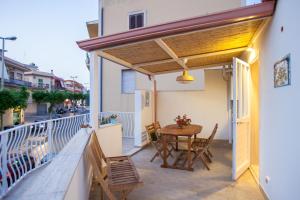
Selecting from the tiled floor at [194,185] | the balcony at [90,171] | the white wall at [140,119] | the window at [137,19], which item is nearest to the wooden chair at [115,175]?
the balcony at [90,171]

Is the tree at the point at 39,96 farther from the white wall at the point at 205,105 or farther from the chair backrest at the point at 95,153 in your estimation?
the chair backrest at the point at 95,153

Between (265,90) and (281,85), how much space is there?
75 centimetres

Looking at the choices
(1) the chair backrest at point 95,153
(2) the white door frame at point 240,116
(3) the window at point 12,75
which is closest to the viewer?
(1) the chair backrest at point 95,153

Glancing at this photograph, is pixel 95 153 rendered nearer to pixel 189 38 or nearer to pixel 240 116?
pixel 189 38

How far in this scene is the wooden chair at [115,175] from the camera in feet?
8.06

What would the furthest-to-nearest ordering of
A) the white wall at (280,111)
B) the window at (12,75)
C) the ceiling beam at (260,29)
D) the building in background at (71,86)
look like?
the building in background at (71,86)
the window at (12,75)
the ceiling beam at (260,29)
the white wall at (280,111)

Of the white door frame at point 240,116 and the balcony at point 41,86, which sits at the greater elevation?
the balcony at point 41,86

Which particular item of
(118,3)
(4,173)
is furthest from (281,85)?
(118,3)

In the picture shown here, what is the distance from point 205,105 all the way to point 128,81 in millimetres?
3726

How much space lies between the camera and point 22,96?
14555mm

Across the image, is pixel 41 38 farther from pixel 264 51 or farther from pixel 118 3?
pixel 264 51

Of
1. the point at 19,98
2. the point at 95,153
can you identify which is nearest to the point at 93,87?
the point at 95,153

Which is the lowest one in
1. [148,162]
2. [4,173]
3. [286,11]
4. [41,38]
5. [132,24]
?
[148,162]

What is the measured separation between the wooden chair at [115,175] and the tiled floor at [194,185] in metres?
0.42
